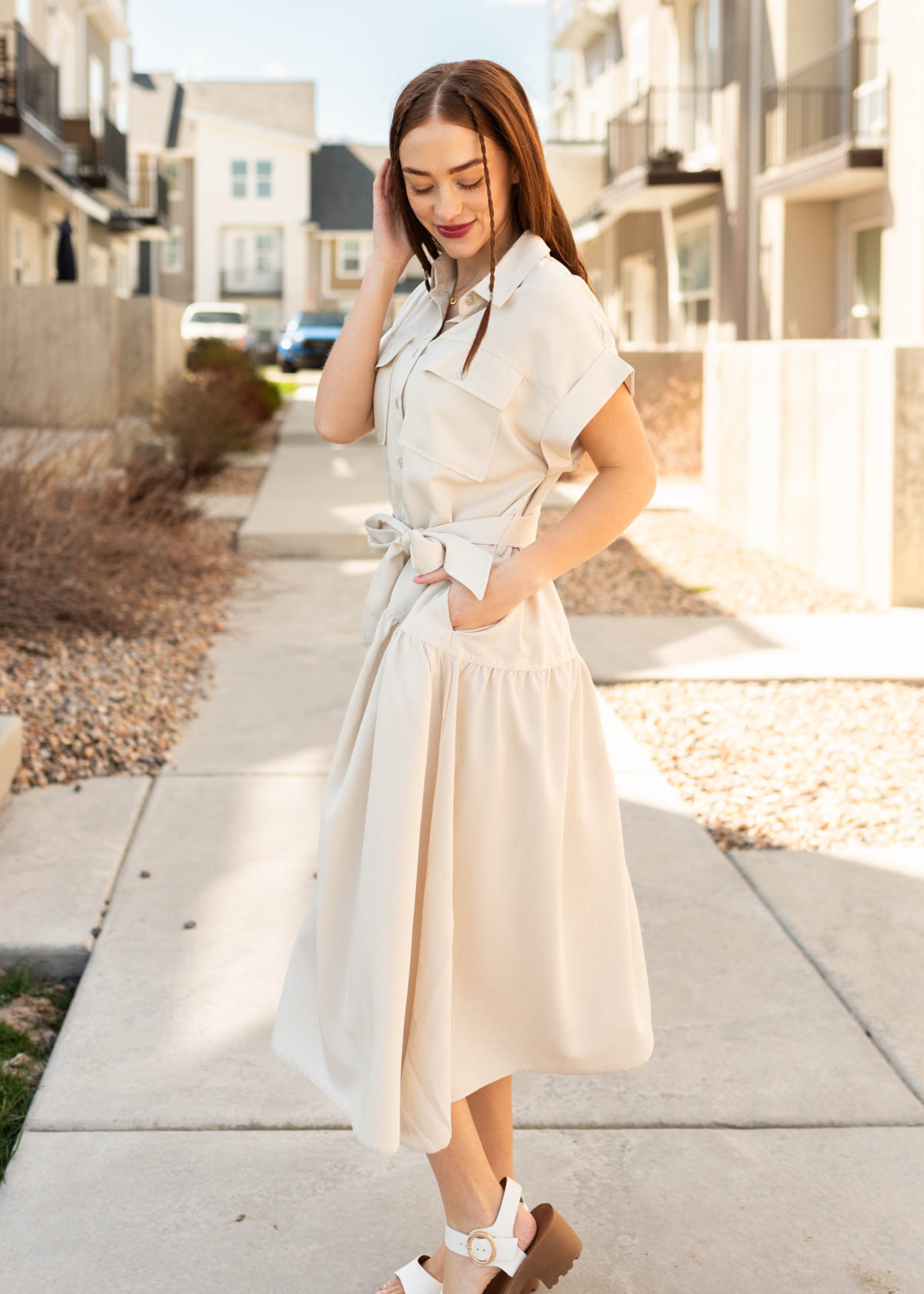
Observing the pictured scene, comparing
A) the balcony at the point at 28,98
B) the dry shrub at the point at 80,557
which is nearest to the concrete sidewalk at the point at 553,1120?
the dry shrub at the point at 80,557

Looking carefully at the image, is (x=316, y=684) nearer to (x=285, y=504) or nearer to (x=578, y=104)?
(x=285, y=504)

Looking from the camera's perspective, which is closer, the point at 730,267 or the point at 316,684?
the point at 316,684

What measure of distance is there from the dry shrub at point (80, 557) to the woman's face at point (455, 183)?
4045mm

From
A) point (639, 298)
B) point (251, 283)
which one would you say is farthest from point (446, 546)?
point (251, 283)

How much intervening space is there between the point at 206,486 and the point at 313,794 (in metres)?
7.47

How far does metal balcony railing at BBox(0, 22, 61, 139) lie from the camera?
1809 cm

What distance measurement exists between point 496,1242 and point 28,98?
20337mm

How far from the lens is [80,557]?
19.3ft

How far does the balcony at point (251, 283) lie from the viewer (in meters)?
45.6

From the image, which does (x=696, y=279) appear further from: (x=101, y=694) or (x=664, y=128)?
(x=101, y=694)

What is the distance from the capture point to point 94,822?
401cm

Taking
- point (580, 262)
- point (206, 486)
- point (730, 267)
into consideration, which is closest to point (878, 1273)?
point (580, 262)

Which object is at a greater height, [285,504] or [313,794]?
[285,504]

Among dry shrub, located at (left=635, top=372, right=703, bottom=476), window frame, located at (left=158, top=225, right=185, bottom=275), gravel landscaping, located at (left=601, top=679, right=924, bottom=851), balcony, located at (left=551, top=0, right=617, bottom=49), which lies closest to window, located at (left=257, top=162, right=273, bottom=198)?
window frame, located at (left=158, top=225, right=185, bottom=275)
